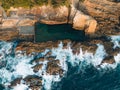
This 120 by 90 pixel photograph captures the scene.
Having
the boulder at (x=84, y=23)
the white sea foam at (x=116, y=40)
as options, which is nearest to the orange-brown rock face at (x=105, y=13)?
the white sea foam at (x=116, y=40)

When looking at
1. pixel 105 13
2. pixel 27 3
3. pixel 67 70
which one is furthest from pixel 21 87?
pixel 105 13

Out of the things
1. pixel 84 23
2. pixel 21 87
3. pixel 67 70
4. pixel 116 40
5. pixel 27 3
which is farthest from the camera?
pixel 27 3

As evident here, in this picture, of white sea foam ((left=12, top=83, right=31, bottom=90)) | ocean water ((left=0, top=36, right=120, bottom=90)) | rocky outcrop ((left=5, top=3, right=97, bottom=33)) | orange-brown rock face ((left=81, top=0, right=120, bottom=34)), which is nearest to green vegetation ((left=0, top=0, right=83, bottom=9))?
rocky outcrop ((left=5, top=3, right=97, bottom=33))

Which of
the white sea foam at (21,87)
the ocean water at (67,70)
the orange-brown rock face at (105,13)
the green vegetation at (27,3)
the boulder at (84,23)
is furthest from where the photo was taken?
the green vegetation at (27,3)

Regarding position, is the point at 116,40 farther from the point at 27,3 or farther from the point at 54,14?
the point at 27,3

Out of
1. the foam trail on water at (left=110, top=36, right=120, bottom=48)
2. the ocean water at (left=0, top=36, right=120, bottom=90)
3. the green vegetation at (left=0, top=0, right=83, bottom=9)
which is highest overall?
the green vegetation at (left=0, top=0, right=83, bottom=9)

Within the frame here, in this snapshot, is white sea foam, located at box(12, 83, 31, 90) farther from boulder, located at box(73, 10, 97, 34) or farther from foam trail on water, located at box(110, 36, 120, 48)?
foam trail on water, located at box(110, 36, 120, 48)

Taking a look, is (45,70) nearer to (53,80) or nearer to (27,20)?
(53,80)

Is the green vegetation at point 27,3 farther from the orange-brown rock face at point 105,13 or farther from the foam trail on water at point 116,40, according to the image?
the foam trail on water at point 116,40

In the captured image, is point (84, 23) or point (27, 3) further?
point (27, 3)
